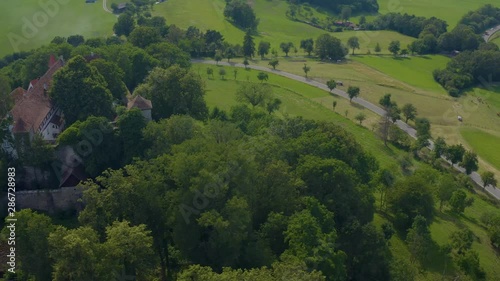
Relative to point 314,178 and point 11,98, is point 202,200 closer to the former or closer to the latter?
point 314,178

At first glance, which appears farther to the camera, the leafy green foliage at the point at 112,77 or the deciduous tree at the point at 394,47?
the deciduous tree at the point at 394,47

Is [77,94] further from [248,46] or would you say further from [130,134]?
[248,46]

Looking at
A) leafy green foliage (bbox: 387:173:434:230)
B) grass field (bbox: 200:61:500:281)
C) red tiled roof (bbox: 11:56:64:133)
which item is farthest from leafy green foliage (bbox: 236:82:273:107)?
red tiled roof (bbox: 11:56:64:133)

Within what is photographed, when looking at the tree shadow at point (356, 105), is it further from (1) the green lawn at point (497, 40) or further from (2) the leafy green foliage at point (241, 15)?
(1) the green lawn at point (497, 40)

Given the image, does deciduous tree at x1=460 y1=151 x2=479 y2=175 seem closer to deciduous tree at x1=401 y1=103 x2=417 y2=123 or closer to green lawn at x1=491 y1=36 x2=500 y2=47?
deciduous tree at x1=401 y1=103 x2=417 y2=123

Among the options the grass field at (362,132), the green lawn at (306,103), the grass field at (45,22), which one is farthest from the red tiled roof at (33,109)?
the grass field at (45,22)

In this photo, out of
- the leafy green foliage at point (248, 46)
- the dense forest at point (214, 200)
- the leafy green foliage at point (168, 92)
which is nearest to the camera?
the dense forest at point (214, 200)
